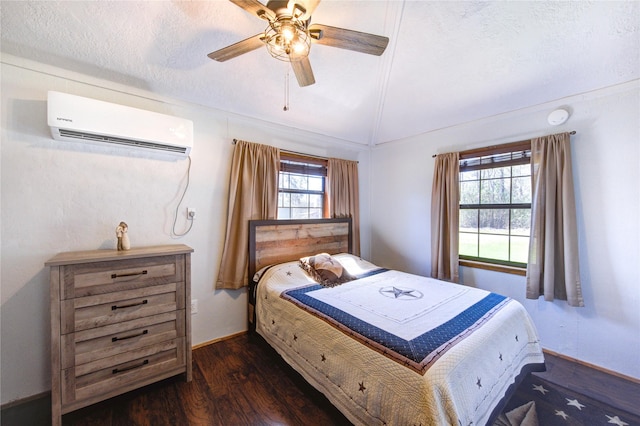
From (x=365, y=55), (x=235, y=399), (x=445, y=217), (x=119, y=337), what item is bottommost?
(x=235, y=399)

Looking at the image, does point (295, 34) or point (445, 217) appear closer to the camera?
point (295, 34)

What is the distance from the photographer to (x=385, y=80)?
94.4 inches

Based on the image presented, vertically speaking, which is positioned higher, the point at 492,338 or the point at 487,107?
the point at 487,107

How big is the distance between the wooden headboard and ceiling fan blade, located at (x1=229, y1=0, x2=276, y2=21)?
6.15ft

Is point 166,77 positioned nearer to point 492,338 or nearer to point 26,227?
point 26,227

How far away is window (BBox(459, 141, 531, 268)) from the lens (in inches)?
101

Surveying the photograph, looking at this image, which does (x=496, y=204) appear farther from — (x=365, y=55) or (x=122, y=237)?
(x=122, y=237)

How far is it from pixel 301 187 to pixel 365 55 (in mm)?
1712

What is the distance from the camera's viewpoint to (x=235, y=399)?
175cm

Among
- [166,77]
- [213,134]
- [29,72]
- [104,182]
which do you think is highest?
[166,77]

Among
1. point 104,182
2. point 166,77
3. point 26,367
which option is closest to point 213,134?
point 166,77

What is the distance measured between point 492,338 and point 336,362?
3.21 feet

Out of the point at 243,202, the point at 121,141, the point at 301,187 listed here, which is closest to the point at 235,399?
the point at 243,202

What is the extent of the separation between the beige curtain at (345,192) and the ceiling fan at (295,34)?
1.98 m
